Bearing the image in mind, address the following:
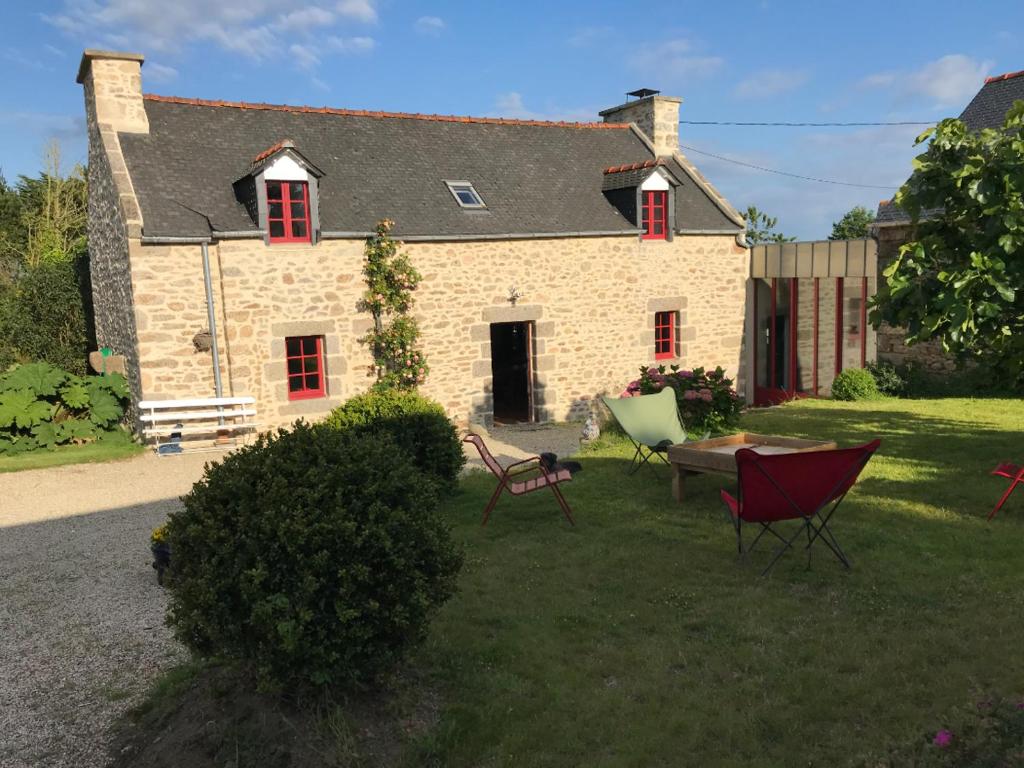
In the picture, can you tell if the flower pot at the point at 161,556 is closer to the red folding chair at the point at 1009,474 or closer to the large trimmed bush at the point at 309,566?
the large trimmed bush at the point at 309,566

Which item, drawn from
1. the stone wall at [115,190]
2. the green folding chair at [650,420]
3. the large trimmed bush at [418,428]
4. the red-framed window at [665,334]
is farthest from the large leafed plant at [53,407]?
the red-framed window at [665,334]

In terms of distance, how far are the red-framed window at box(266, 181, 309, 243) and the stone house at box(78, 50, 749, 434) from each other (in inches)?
1.2

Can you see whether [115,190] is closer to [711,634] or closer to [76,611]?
[76,611]

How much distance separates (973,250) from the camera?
21.7ft

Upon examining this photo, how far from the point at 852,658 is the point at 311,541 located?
9.33 feet

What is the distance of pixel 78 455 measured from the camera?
11.2 metres

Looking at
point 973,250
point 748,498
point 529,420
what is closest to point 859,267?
point 529,420

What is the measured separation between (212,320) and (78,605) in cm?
605

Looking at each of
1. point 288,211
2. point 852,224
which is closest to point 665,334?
point 288,211

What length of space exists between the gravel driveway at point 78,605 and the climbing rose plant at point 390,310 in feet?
8.85

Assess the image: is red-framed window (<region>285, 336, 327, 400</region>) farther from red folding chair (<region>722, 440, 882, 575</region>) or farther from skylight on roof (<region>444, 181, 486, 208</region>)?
red folding chair (<region>722, 440, 882, 575</region>)

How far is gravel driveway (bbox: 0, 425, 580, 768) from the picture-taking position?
13.9 feet

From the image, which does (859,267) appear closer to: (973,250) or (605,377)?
(605,377)

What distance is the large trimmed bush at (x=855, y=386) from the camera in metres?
14.7
